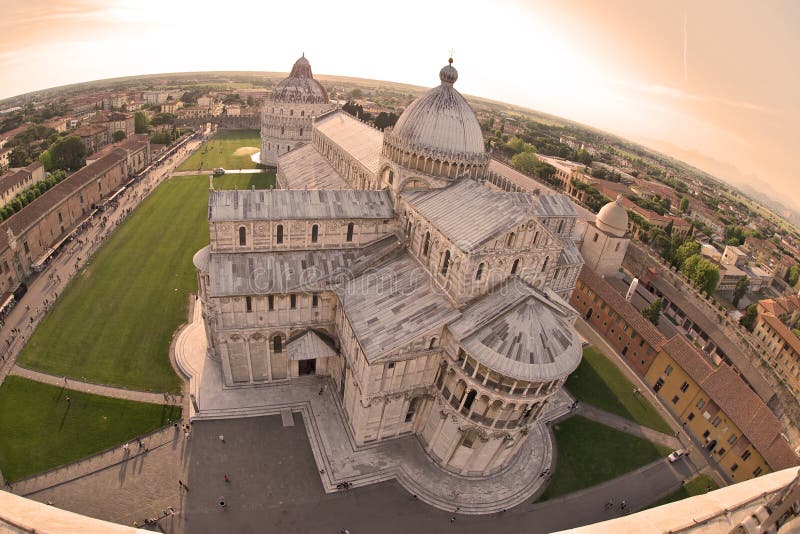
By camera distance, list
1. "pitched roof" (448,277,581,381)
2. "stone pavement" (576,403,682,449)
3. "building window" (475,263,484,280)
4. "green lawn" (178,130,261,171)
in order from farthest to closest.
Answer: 1. "green lawn" (178,130,261,171)
2. "stone pavement" (576,403,682,449)
3. "building window" (475,263,484,280)
4. "pitched roof" (448,277,581,381)

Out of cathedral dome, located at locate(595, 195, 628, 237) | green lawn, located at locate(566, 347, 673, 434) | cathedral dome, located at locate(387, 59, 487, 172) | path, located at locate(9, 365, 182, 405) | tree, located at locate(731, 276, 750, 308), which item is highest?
cathedral dome, located at locate(387, 59, 487, 172)

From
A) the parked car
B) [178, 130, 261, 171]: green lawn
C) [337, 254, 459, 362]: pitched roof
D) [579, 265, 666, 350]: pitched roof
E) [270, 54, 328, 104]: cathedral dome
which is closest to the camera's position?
[337, 254, 459, 362]: pitched roof

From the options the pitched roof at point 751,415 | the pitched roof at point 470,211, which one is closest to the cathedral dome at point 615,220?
the pitched roof at point 751,415

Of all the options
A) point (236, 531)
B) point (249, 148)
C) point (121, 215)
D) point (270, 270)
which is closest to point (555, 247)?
point (270, 270)

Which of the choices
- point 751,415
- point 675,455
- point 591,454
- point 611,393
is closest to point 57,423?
point 591,454

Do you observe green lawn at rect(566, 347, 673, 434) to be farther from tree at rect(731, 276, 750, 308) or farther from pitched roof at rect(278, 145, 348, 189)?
tree at rect(731, 276, 750, 308)

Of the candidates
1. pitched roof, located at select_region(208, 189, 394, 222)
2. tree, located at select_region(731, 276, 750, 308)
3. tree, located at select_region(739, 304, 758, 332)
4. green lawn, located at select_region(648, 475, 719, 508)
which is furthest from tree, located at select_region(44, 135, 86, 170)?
tree, located at select_region(731, 276, 750, 308)

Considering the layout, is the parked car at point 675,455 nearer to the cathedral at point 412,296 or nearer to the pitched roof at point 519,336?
the cathedral at point 412,296

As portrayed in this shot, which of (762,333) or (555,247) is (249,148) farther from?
Result: (762,333)
